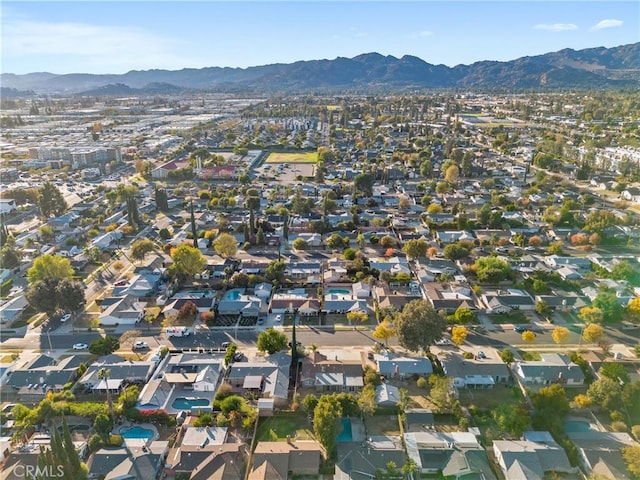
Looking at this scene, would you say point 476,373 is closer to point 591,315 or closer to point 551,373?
point 551,373

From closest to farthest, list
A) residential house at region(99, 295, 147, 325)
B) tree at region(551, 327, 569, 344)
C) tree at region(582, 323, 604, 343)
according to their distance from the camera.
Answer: tree at region(582, 323, 604, 343), tree at region(551, 327, 569, 344), residential house at region(99, 295, 147, 325)

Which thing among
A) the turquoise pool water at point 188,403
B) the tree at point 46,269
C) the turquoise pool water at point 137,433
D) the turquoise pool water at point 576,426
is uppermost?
the tree at point 46,269

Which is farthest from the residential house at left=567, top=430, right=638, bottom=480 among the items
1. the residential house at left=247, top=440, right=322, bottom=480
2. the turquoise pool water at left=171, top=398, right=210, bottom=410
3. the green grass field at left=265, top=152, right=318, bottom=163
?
the green grass field at left=265, top=152, right=318, bottom=163

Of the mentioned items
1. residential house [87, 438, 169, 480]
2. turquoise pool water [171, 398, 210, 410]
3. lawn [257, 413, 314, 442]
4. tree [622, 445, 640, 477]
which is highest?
tree [622, 445, 640, 477]

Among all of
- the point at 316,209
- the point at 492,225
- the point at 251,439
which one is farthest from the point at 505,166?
the point at 251,439

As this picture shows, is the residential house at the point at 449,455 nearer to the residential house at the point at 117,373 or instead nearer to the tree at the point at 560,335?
the tree at the point at 560,335

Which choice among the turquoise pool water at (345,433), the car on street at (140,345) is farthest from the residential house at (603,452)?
the car on street at (140,345)

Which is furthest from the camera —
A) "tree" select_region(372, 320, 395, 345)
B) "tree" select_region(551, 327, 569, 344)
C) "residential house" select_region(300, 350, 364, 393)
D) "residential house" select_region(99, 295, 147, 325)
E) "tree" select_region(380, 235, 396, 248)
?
"tree" select_region(380, 235, 396, 248)

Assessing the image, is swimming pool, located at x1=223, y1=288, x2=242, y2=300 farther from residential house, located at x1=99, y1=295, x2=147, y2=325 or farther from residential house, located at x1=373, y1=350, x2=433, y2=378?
residential house, located at x1=373, y1=350, x2=433, y2=378
